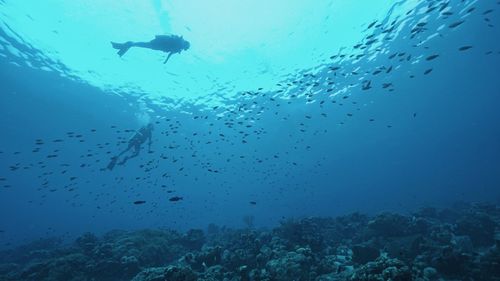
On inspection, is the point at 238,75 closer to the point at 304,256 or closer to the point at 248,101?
the point at 248,101

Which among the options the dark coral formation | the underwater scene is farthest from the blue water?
the dark coral formation

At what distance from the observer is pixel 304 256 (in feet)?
28.4

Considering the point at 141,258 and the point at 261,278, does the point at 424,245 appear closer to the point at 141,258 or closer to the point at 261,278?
the point at 261,278

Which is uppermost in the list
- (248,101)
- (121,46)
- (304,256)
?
(248,101)

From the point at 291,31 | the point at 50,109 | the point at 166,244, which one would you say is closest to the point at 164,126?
the point at 50,109

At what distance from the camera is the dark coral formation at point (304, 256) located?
24.5ft

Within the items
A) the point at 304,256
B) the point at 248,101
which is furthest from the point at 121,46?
the point at 248,101

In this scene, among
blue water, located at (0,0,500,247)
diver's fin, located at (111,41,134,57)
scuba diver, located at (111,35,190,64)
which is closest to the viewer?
scuba diver, located at (111,35,190,64)

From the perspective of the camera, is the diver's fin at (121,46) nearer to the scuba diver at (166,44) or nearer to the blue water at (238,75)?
the scuba diver at (166,44)

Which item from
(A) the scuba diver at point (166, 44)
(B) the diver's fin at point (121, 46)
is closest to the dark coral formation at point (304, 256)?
(A) the scuba diver at point (166, 44)

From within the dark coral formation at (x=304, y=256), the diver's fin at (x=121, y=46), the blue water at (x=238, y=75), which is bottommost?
the dark coral formation at (x=304, y=256)

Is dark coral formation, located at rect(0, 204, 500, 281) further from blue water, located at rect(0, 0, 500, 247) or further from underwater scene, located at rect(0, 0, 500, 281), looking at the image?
blue water, located at rect(0, 0, 500, 247)

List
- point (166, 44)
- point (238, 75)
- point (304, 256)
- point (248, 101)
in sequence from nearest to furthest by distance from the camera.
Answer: point (304, 256) → point (166, 44) → point (238, 75) → point (248, 101)

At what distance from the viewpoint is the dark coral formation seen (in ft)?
24.5
